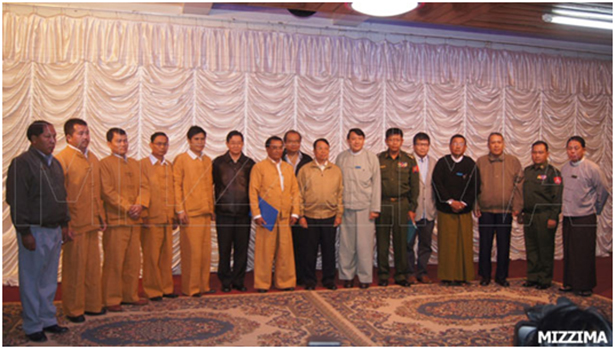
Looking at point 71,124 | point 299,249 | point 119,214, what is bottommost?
point 299,249

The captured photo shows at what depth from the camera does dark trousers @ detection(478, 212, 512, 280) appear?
16.0ft

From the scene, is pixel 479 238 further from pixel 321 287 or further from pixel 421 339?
pixel 421 339

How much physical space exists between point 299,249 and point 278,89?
1804 millimetres

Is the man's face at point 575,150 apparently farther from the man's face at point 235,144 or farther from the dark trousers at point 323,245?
the man's face at point 235,144

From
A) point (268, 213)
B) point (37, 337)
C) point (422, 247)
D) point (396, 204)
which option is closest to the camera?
point (37, 337)

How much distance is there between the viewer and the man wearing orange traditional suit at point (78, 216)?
360 centimetres

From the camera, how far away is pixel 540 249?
488 centimetres

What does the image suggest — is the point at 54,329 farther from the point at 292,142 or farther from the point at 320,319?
the point at 292,142

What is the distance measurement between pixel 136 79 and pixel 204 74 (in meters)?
1.15

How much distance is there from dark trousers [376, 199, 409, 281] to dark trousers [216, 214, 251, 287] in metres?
1.23

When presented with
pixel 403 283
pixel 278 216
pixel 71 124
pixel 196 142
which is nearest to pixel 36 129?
pixel 71 124

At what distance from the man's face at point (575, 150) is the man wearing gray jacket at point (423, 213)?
117 centimetres

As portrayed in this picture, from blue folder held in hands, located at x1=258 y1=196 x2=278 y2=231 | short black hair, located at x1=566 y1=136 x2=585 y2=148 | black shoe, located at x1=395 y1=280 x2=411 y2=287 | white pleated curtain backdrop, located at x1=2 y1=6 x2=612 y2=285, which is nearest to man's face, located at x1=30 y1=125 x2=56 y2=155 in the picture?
white pleated curtain backdrop, located at x1=2 y1=6 x2=612 y2=285

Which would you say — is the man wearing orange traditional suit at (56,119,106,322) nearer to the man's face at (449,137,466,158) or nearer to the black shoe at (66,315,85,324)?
the black shoe at (66,315,85,324)
